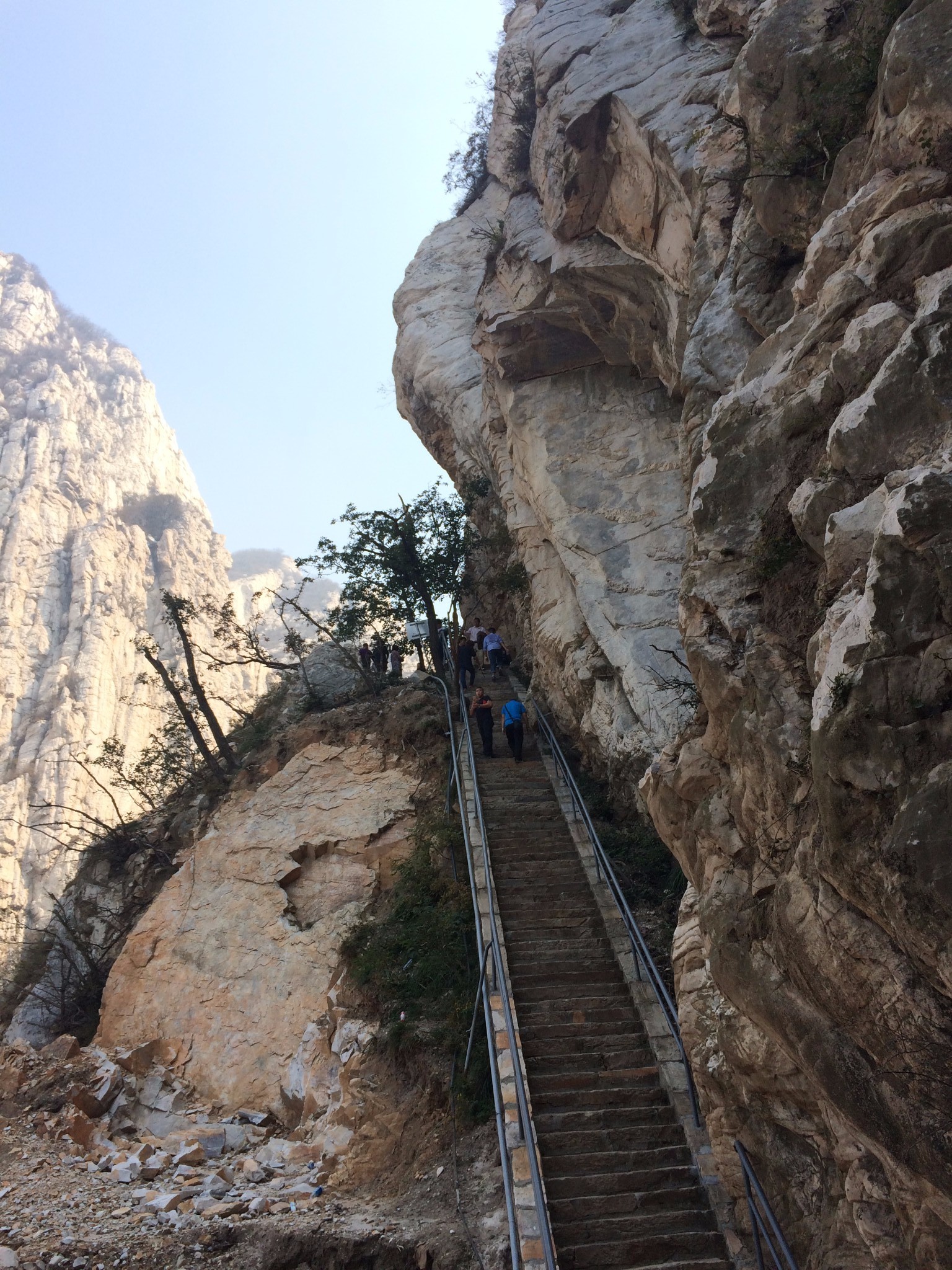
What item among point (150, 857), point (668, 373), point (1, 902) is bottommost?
point (1, 902)

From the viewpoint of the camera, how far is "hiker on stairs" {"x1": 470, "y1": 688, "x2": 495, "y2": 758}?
15.0m

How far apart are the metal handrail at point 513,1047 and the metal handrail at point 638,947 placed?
1.48 metres

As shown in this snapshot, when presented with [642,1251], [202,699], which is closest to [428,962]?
[642,1251]

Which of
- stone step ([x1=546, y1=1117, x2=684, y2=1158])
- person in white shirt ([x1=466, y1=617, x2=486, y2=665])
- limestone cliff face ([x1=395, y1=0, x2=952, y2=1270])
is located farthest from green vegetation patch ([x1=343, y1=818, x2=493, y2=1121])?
person in white shirt ([x1=466, y1=617, x2=486, y2=665])

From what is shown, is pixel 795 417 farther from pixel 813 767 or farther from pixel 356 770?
pixel 356 770

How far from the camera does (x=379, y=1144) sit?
29.9 ft

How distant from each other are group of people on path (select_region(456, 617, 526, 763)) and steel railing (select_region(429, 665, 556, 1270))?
1.27 ft

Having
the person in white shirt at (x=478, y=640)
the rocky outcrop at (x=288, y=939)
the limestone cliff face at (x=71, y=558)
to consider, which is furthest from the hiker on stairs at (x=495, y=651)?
the limestone cliff face at (x=71, y=558)

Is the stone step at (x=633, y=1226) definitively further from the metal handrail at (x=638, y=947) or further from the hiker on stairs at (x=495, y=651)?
the hiker on stairs at (x=495, y=651)

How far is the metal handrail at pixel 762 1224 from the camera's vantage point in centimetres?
557

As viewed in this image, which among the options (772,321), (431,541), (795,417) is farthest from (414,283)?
(795,417)

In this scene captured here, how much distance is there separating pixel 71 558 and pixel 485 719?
6739 cm

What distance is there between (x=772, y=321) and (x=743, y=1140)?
303 inches

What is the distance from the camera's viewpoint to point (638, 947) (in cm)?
951
